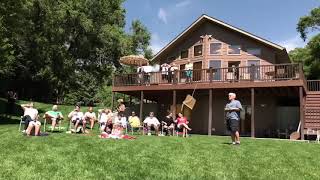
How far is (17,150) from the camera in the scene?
385 inches

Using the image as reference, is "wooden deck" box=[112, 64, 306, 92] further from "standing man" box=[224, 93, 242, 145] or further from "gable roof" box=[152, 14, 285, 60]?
"standing man" box=[224, 93, 242, 145]

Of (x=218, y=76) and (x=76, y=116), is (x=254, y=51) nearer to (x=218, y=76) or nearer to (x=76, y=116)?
(x=218, y=76)

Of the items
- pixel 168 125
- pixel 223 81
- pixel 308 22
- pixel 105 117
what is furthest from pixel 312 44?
pixel 105 117

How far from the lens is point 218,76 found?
22828 mm

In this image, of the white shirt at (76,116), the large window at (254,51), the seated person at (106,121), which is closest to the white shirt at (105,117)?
the seated person at (106,121)

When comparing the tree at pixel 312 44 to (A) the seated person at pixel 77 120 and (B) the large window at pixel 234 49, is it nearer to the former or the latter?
(B) the large window at pixel 234 49

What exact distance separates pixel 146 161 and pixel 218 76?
14400mm

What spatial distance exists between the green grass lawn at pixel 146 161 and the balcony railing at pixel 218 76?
9465 mm

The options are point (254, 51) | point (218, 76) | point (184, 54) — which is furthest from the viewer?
point (184, 54)

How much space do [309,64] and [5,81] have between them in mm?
25462

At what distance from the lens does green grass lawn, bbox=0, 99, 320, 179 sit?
7.83m

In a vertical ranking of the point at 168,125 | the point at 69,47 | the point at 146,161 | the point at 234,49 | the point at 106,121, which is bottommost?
the point at 146,161

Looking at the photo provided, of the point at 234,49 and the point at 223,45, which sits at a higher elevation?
the point at 223,45

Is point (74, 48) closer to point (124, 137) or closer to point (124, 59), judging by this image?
point (124, 59)
